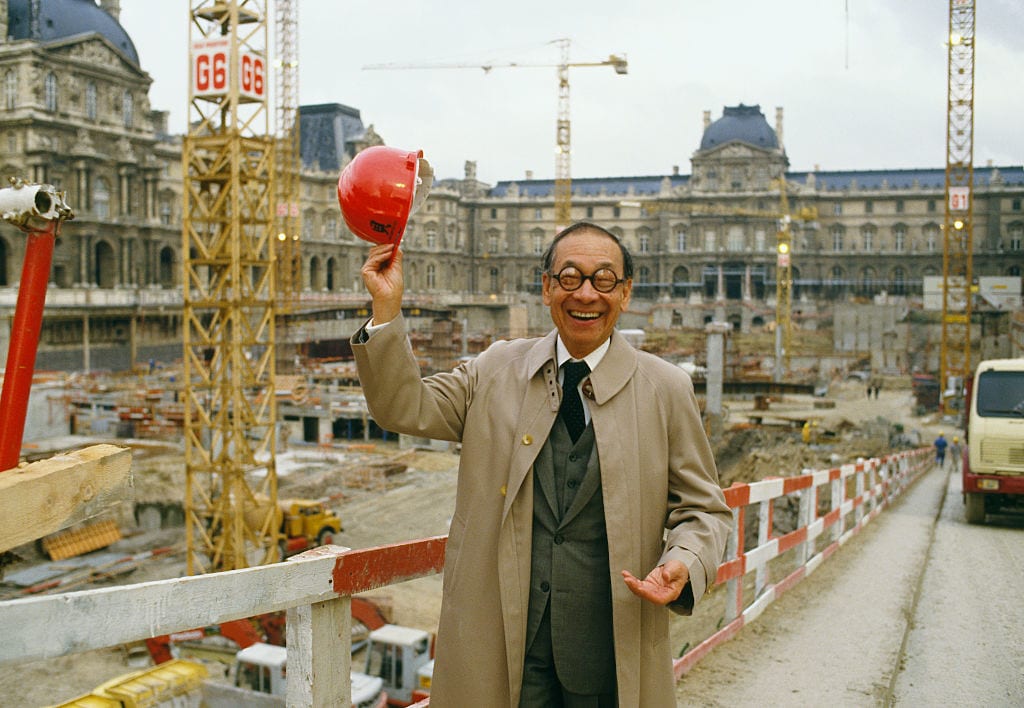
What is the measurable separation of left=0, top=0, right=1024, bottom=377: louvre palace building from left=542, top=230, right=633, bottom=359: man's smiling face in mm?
53302

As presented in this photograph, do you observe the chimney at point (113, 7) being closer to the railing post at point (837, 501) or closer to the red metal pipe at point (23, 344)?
the railing post at point (837, 501)

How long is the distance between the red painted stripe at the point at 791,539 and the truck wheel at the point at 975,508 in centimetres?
601

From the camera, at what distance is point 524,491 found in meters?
2.82

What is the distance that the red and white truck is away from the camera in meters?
12.5

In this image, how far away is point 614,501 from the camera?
2787 millimetres

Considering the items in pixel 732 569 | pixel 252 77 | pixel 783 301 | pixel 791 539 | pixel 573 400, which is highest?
pixel 252 77

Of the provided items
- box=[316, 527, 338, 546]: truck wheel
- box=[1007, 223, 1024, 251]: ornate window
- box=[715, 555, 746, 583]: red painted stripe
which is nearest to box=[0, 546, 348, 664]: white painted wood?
box=[715, 555, 746, 583]: red painted stripe

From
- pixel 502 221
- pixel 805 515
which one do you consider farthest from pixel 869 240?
pixel 805 515

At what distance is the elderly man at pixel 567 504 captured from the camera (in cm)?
278

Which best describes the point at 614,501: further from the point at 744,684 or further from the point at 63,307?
the point at 63,307

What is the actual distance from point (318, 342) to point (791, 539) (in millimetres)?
50515

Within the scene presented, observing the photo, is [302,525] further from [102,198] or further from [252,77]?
[102,198]

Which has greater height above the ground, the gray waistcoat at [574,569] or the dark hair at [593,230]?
the dark hair at [593,230]

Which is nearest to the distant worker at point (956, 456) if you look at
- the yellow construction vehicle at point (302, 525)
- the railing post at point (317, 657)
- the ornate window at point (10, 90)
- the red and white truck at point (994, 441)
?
the red and white truck at point (994, 441)
